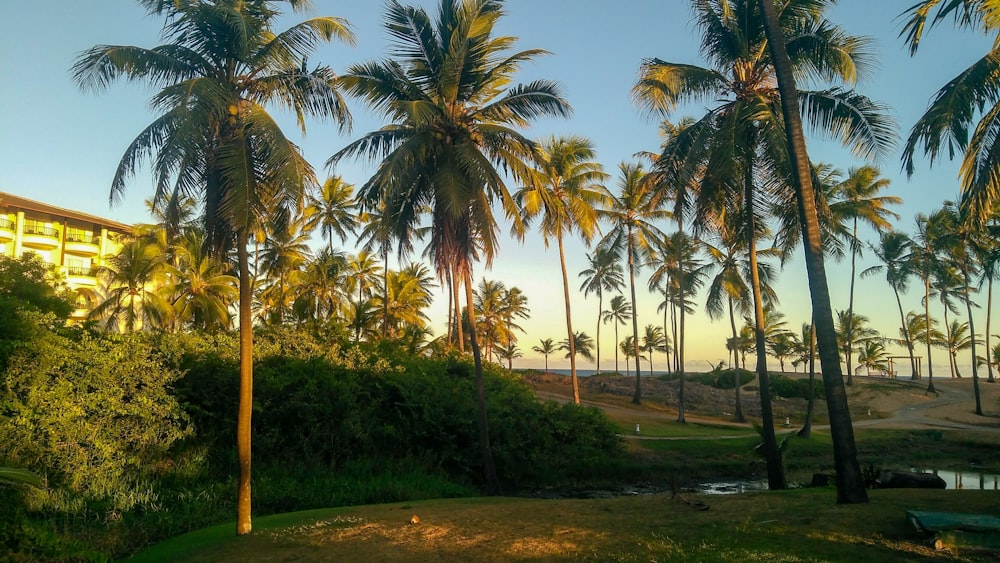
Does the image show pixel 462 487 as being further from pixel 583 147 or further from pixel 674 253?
pixel 674 253

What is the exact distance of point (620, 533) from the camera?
819 centimetres

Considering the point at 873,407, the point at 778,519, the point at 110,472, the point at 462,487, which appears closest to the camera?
the point at 778,519

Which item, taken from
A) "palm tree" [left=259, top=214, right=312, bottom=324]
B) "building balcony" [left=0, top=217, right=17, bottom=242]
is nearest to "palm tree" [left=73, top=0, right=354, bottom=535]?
"palm tree" [left=259, top=214, right=312, bottom=324]

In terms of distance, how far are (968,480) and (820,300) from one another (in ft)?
58.6

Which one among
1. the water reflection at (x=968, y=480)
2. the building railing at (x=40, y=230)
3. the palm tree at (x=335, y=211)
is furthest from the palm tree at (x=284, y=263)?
the water reflection at (x=968, y=480)

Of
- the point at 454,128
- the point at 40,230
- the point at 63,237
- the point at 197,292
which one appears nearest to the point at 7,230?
the point at 40,230

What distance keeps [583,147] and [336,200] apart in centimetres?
1798

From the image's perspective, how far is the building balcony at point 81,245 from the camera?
5012cm

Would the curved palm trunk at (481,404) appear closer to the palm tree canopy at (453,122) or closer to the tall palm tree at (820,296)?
the palm tree canopy at (453,122)

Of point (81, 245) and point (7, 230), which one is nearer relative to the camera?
point (7, 230)

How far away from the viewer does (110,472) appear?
539 inches

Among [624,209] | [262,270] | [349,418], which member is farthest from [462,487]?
[262,270]

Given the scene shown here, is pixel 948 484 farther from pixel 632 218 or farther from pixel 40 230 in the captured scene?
pixel 40 230

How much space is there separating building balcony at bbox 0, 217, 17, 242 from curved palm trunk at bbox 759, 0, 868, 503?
169ft
